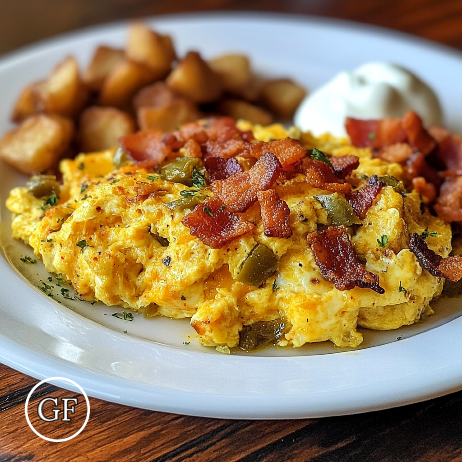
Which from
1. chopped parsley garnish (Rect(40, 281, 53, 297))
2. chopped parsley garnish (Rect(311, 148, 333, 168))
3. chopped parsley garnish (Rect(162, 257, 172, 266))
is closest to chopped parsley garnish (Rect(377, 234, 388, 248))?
chopped parsley garnish (Rect(311, 148, 333, 168))

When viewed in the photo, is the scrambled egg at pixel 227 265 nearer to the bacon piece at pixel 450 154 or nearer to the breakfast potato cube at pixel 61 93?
the bacon piece at pixel 450 154

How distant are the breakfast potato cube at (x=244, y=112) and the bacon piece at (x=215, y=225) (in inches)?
59.1

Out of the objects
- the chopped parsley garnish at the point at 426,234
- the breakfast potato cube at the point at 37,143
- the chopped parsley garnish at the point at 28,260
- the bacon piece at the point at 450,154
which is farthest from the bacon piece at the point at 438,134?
the chopped parsley garnish at the point at 28,260

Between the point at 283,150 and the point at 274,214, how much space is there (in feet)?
1.26

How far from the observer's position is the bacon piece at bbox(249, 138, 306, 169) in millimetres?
2406

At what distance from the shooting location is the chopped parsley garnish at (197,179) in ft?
7.95

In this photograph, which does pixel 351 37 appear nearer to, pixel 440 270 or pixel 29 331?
pixel 440 270

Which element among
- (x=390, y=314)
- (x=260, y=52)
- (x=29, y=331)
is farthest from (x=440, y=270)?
(x=260, y=52)

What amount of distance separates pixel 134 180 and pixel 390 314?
113 cm

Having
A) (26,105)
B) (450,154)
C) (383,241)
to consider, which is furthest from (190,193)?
(26,105)

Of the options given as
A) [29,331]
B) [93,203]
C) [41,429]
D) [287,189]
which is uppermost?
[287,189]

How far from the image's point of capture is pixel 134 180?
243 centimetres

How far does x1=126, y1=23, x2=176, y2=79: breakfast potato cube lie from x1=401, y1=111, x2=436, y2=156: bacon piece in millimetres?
1485

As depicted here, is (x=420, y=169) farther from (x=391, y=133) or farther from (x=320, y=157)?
(x=320, y=157)
